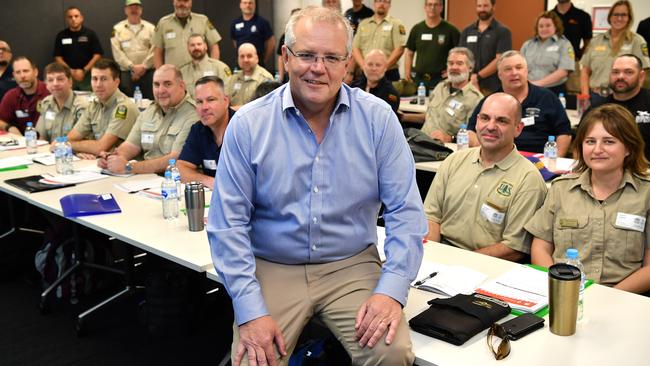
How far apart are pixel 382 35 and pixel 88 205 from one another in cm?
512

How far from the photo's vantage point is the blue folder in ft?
10.4

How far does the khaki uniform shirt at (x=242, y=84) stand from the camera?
731cm

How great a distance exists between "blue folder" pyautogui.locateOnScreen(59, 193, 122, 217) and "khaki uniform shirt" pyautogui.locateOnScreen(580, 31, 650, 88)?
203 inches

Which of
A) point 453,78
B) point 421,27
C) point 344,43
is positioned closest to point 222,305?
point 344,43

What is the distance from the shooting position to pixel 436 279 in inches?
88.7

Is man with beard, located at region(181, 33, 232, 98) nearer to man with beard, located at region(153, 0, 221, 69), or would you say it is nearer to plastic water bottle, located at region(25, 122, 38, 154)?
man with beard, located at region(153, 0, 221, 69)

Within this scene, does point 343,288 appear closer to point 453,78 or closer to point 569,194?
point 569,194

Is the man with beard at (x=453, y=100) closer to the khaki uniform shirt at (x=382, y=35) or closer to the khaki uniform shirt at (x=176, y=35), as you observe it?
the khaki uniform shirt at (x=382, y=35)

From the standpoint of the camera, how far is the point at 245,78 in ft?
24.3

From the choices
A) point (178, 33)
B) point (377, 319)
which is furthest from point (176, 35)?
point (377, 319)

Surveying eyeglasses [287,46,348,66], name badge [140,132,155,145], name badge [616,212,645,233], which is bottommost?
name badge [616,212,645,233]

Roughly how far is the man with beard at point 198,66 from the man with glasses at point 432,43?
7.23 ft

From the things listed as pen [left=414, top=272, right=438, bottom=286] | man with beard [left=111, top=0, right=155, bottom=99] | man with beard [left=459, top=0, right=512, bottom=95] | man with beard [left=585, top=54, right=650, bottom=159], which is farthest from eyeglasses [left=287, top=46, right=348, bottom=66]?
man with beard [left=111, top=0, right=155, bottom=99]

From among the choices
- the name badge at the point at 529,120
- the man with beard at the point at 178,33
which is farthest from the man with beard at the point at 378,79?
the man with beard at the point at 178,33
